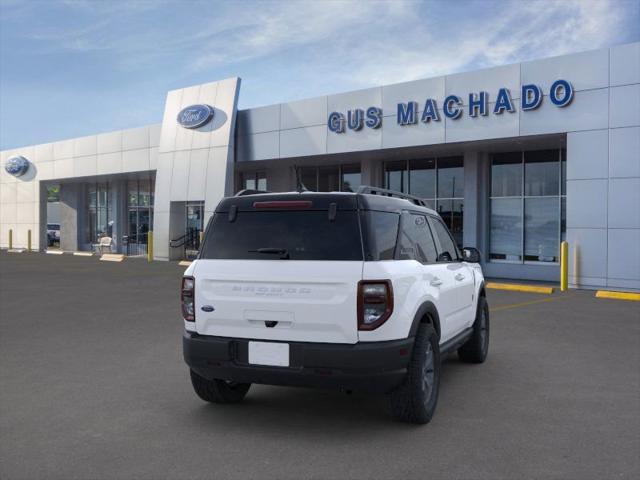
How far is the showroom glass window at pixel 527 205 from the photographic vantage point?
1844 centimetres

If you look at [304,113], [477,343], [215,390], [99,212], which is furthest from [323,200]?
[99,212]

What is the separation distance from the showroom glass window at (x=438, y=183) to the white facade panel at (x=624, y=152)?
238 inches

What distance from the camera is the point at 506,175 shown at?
19.5 metres

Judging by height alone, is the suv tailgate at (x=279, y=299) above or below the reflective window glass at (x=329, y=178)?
below

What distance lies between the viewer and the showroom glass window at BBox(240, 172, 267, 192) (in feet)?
87.3

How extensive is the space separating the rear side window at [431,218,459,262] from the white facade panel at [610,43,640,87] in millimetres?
10631

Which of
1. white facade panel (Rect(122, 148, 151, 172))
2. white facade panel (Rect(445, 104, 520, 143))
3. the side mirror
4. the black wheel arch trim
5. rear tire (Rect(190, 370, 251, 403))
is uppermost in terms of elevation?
white facade panel (Rect(122, 148, 151, 172))

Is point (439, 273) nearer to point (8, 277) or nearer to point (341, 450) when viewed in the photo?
point (341, 450)

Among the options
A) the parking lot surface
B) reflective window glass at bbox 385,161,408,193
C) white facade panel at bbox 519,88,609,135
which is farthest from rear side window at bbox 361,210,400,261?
reflective window glass at bbox 385,161,408,193

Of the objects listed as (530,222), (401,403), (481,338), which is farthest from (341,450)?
(530,222)

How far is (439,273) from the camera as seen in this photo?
17.8 feet

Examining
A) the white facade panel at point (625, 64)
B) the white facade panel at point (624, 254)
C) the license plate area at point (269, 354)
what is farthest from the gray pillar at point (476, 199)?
the license plate area at point (269, 354)

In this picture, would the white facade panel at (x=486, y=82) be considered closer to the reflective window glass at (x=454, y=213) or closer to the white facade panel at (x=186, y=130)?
the reflective window glass at (x=454, y=213)

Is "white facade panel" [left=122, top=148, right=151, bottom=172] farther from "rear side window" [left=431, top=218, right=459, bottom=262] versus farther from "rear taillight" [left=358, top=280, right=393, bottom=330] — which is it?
"rear taillight" [left=358, top=280, right=393, bottom=330]
